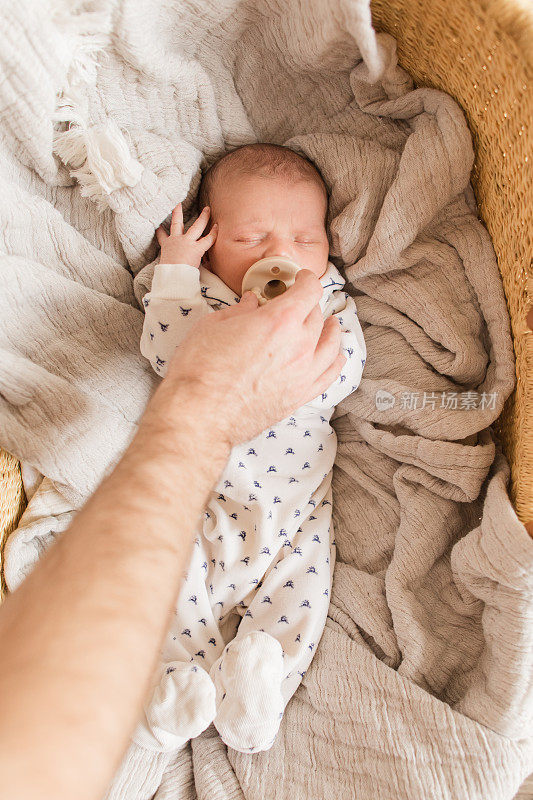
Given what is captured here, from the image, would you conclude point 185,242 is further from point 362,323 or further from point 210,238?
point 362,323

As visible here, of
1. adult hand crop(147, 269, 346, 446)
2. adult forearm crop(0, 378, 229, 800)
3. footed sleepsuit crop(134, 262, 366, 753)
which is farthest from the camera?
footed sleepsuit crop(134, 262, 366, 753)

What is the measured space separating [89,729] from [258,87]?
1191 mm

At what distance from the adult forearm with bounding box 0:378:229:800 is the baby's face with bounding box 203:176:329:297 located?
0.51 meters

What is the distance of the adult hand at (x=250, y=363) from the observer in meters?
0.81

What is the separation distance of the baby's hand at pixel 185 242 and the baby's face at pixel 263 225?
1.0 inches

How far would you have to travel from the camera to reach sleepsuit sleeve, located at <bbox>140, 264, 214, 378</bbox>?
112cm

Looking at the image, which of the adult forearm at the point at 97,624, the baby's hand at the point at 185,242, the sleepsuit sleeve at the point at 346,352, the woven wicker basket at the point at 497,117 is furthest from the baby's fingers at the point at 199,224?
the adult forearm at the point at 97,624

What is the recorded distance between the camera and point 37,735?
0.52 meters

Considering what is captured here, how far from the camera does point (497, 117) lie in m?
1.01

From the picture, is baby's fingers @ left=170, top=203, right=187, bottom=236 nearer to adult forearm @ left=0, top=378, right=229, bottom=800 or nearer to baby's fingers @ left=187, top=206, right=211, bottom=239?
baby's fingers @ left=187, top=206, right=211, bottom=239

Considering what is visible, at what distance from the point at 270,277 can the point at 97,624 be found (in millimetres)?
666

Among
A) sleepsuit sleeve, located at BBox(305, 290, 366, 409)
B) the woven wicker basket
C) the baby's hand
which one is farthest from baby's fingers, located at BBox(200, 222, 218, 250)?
the woven wicker basket

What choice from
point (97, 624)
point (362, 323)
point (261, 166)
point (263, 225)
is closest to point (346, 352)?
point (362, 323)

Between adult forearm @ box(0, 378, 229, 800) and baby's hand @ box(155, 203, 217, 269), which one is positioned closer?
adult forearm @ box(0, 378, 229, 800)
